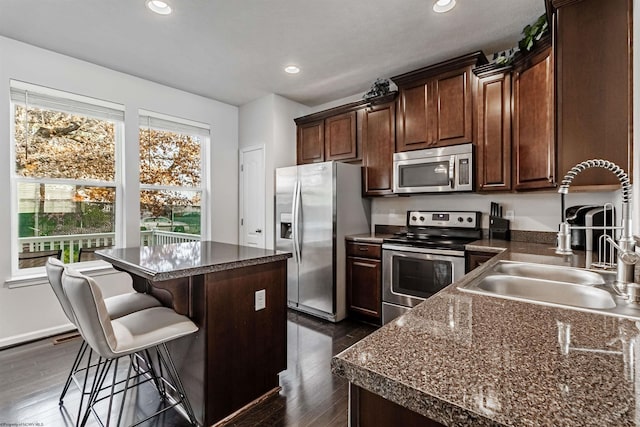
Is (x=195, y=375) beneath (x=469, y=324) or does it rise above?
beneath

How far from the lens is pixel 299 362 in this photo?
8.28ft

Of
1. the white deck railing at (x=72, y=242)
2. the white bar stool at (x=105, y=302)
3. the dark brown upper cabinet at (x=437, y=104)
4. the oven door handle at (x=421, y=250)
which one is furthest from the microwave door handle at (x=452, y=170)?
the white deck railing at (x=72, y=242)

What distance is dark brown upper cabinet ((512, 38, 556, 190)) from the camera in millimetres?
2281

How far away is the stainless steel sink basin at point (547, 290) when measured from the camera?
4.06 ft

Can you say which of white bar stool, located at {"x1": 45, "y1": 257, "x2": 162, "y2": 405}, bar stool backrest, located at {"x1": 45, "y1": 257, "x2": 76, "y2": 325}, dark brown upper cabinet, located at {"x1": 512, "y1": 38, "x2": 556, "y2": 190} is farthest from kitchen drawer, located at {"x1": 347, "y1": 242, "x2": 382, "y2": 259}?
bar stool backrest, located at {"x1": 45, "y1": 257, "x2": 76, "y2": 325}

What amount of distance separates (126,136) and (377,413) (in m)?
3.80

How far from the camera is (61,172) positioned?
3135 mm

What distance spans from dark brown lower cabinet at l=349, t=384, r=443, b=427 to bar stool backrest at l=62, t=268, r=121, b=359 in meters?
1.23

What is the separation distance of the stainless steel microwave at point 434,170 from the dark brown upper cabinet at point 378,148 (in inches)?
5.4

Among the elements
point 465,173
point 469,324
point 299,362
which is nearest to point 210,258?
point 299,362

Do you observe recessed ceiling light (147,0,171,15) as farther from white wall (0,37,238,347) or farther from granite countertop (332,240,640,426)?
granite countertop (332,240,640,426)

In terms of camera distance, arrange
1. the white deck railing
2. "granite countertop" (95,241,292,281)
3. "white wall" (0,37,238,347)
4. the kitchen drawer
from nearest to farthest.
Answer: "granite countertop" (95,241,292,281), "white wall" (0,37,238,347), the white deck railing, the kitchen drawer

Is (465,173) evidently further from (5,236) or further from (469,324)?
(5,236)

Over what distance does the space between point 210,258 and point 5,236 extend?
7.38 feet
